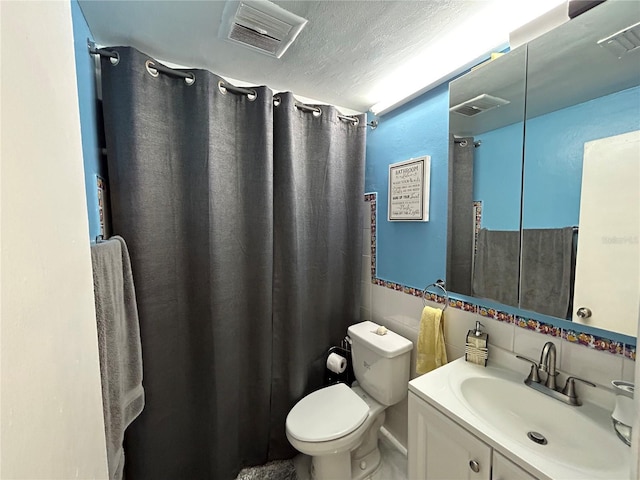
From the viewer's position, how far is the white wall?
0.26 metres

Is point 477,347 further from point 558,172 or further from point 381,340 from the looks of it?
point 558,172

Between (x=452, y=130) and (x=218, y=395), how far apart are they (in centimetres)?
183

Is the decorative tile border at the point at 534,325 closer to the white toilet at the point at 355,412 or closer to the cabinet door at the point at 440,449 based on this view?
the white toilet at the point at 355,412

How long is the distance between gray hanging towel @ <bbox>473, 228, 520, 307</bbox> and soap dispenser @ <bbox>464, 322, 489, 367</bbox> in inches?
6.7

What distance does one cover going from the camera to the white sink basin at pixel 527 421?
0.69 metres

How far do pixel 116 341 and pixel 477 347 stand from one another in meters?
1.41

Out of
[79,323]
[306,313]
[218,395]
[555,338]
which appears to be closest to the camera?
[79,323]

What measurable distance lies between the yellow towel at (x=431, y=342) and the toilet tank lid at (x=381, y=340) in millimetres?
102

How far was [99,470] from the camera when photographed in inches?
21.1

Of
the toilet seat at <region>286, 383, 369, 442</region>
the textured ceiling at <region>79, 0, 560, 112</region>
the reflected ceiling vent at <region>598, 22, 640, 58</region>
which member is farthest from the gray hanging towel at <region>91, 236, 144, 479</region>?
the reflected ceiling vent at <region>598, 22, 640, 58</region>

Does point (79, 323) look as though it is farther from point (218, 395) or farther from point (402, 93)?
point (402, 93)

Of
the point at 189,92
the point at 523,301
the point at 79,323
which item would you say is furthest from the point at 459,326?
the point at 189,92

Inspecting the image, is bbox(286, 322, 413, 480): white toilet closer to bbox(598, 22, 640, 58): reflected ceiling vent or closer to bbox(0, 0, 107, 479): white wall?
bbox(0, 0, 107, 479): white wall

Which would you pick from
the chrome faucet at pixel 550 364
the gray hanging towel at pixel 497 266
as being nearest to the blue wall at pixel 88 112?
the gray hanging towel at pixel 497 266
